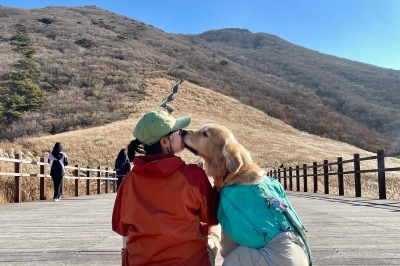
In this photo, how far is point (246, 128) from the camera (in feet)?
134

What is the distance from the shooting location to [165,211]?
2.37m

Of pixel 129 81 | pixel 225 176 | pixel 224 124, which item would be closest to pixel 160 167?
pixel 225 176

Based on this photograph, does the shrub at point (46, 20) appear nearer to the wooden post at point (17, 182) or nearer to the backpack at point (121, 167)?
the backpack at point (121, 167)

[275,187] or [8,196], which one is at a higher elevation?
[275,187]

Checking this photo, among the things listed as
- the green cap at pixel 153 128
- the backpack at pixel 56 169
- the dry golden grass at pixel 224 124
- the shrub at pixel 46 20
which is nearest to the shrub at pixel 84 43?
the shrub at pixel 46 20

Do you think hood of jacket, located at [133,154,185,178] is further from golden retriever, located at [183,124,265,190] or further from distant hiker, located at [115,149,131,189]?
distant hiker, located at [115,149,131,189]

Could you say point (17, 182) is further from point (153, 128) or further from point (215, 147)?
point (153, 128)

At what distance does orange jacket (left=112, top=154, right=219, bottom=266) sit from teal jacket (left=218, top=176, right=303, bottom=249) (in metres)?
0.16

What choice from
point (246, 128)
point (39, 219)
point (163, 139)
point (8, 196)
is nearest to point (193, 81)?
point (246, 128)

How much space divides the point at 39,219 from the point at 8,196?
535 cm

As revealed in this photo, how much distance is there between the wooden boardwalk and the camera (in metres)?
3.82

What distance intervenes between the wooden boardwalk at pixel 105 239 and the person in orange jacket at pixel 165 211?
1432mm

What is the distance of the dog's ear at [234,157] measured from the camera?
100 inches

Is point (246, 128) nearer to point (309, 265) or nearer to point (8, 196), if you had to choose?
point (8, 196)
